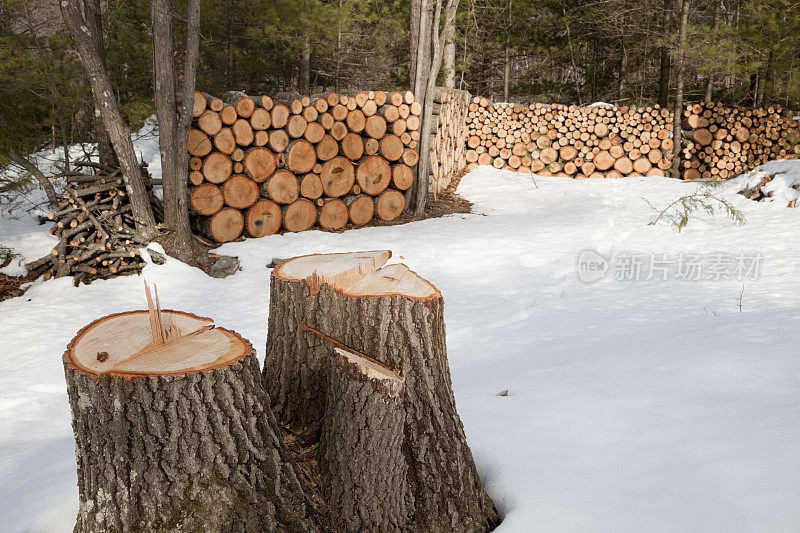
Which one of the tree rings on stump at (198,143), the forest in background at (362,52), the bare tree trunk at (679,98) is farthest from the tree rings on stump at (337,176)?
the bare tree trunk at (679,98)

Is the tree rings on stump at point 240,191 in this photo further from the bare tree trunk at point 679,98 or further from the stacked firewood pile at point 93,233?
the bare tree trunk at point 679,98

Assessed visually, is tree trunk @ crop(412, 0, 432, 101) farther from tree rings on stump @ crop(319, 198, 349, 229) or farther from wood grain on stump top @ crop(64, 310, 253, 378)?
wood grain on stump top @ crop(64, 310, 253, 378)

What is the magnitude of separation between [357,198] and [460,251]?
6.22 ft

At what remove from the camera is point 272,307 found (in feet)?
6.47

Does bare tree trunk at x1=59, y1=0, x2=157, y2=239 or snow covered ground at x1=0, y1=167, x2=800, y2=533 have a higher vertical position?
bare tree trunk at x1=59, y1=0, x2=157, y2=239

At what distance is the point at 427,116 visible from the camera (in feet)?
23.6

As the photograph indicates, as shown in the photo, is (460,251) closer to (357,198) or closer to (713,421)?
(357,198)

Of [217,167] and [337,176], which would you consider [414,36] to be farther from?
[217,167]

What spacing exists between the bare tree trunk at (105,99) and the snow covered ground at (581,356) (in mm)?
701

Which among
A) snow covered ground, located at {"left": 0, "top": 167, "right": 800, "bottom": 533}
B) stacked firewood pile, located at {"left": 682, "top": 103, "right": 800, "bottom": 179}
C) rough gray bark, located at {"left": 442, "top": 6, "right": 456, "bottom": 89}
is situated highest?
rough gray bark, located at {"left": 442, "top": 6, "right": 456, "bottom": 89}

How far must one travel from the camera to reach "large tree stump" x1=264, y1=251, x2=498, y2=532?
A: 5.56 ft

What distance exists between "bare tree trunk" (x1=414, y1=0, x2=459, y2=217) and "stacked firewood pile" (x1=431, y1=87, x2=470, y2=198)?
698 mm

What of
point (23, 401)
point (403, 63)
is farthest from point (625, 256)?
point (403, 63)

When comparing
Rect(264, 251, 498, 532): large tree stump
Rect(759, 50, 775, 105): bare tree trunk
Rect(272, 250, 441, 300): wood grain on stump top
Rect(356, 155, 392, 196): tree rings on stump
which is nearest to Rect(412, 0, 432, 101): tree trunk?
Rect(356, 155, 392, 196): tree rings on stump
